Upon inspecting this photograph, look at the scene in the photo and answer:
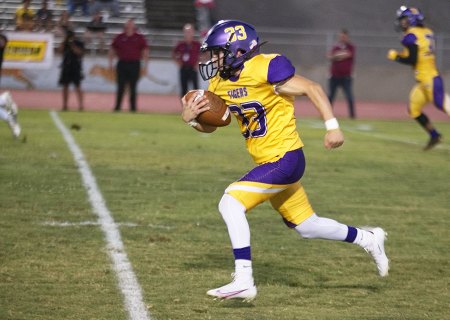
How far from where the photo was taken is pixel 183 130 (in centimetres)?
1730

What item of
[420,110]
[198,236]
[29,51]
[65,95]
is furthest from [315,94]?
[29,51]

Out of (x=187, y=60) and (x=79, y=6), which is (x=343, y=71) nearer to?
(x=187, y=60)

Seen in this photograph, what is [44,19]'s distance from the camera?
93.9 ft

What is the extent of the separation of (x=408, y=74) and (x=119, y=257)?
81.8 feet

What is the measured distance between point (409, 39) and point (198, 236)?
790 centimetres

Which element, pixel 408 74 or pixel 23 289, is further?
pixel 408 74

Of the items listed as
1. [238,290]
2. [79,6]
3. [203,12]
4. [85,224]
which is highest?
[238,290]

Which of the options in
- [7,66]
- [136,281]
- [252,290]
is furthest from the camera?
[7,66]

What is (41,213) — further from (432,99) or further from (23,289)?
(432,99)

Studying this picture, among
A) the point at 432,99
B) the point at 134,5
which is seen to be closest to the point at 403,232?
the point at 432,99

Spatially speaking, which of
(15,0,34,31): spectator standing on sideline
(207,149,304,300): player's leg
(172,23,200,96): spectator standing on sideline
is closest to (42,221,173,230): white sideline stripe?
(207,149,304,300): player's leg

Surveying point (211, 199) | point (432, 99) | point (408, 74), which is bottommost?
point (408, 74)

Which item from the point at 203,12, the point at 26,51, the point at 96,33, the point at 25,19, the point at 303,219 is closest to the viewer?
the point at 303,219

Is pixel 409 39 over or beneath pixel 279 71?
beneath
